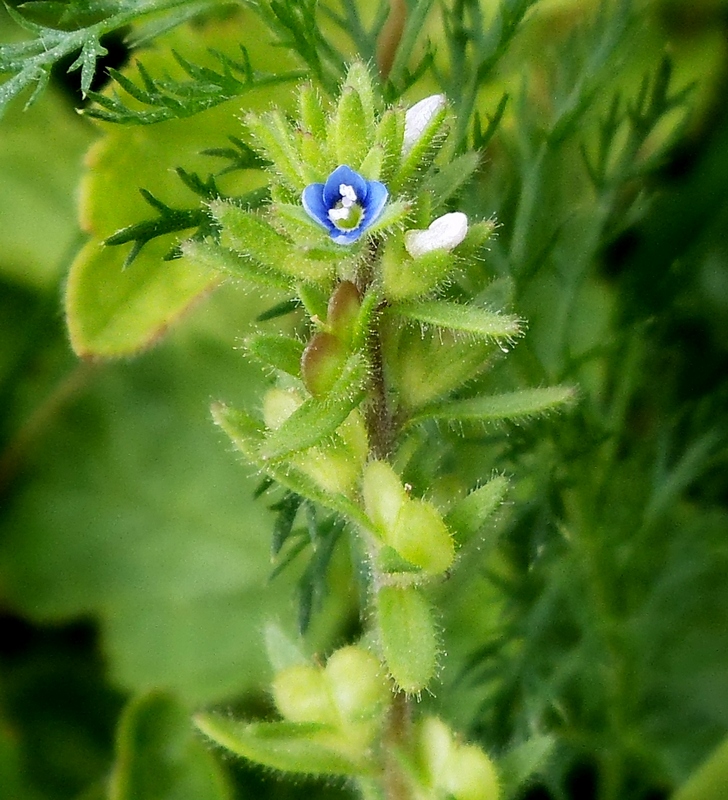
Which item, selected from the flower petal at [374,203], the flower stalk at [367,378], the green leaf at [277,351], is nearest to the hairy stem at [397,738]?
the flower stalk at [367,378]

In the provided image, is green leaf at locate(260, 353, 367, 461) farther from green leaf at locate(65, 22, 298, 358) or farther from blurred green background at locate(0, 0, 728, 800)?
green leaf at locate(65, 22, 298, 358)

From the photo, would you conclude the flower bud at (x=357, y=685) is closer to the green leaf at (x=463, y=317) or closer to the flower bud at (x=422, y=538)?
the flower bud at (x=422, y=538)

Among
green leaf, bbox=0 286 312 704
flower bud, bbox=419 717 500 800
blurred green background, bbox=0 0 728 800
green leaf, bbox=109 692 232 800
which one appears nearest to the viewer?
flower bud, bbox=419 717 500 800

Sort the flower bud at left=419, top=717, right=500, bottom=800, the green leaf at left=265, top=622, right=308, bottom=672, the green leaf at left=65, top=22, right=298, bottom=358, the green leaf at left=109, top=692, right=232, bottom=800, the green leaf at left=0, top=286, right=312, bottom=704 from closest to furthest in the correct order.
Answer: the flower bud at left=419, top=717, right=500, bottom=800
the green leaf at left=265, top=622, right=308, bottom=672
the green leaf at left=65, top=22, right=298, bottom=358
the green leaf at left=109, top=692, right=232, bottom=800
the green leaf at left=0, top=286, right=312, bottom=704

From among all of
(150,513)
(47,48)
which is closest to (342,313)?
(47,48)

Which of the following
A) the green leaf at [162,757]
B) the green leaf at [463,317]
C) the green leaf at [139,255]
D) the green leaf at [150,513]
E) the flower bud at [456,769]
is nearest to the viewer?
the green leaf at [463,317]

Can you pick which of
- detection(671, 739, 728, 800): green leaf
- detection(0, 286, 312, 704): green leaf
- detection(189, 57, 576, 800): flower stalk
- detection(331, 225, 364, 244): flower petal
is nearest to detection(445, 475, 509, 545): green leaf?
detection(189, 57, 576, 800): flower stalk

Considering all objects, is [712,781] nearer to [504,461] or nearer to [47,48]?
[504,461]
